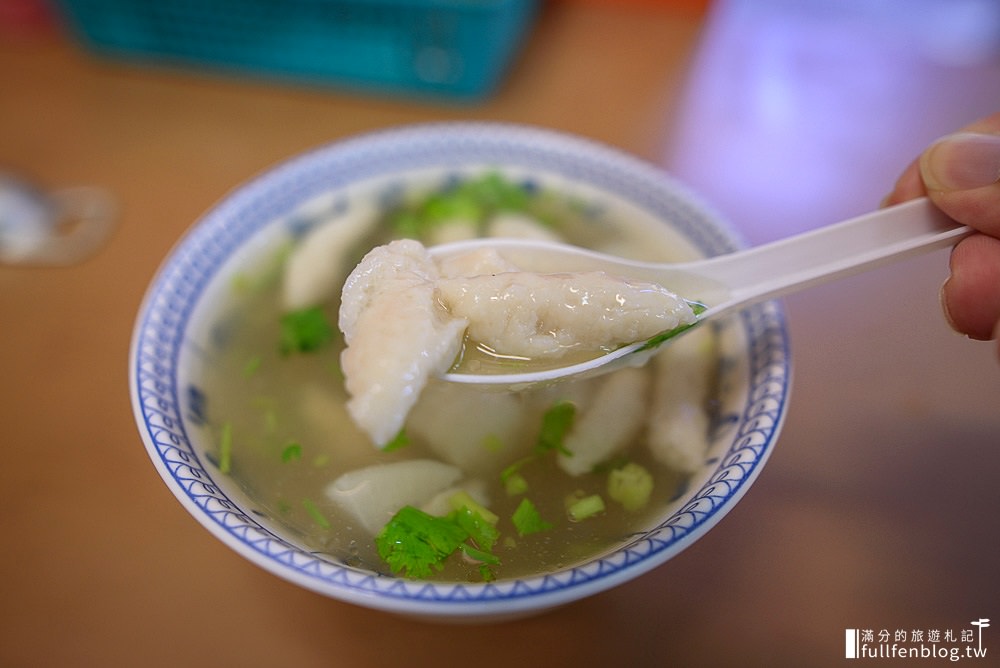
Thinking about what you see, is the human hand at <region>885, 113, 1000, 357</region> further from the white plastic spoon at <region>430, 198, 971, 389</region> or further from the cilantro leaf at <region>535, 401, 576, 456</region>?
the cilantro leaf at <region>535, 401, 576, 456</region>

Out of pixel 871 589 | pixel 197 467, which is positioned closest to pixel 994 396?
pixel 871 589

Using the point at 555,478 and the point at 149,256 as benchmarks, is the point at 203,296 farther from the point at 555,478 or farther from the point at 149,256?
the point at 555,478

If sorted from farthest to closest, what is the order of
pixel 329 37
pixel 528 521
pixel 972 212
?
pixel 329 37 → pixel 528 521 → pixel 972 212

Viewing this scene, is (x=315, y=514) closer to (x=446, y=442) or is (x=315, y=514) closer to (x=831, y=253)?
(x=446, y=442)

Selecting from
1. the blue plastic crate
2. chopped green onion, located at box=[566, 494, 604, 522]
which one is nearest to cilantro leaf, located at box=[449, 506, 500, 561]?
chopped green onion, located at box=[566, 494, 604, 522]

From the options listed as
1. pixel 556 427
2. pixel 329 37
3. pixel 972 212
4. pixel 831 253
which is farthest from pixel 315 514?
pixel 329 37

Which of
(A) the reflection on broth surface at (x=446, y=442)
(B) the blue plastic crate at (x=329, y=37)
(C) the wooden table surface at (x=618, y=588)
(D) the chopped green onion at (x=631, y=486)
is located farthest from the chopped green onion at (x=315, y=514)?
(B) the blue plastic crate at (x=329, y=37)
